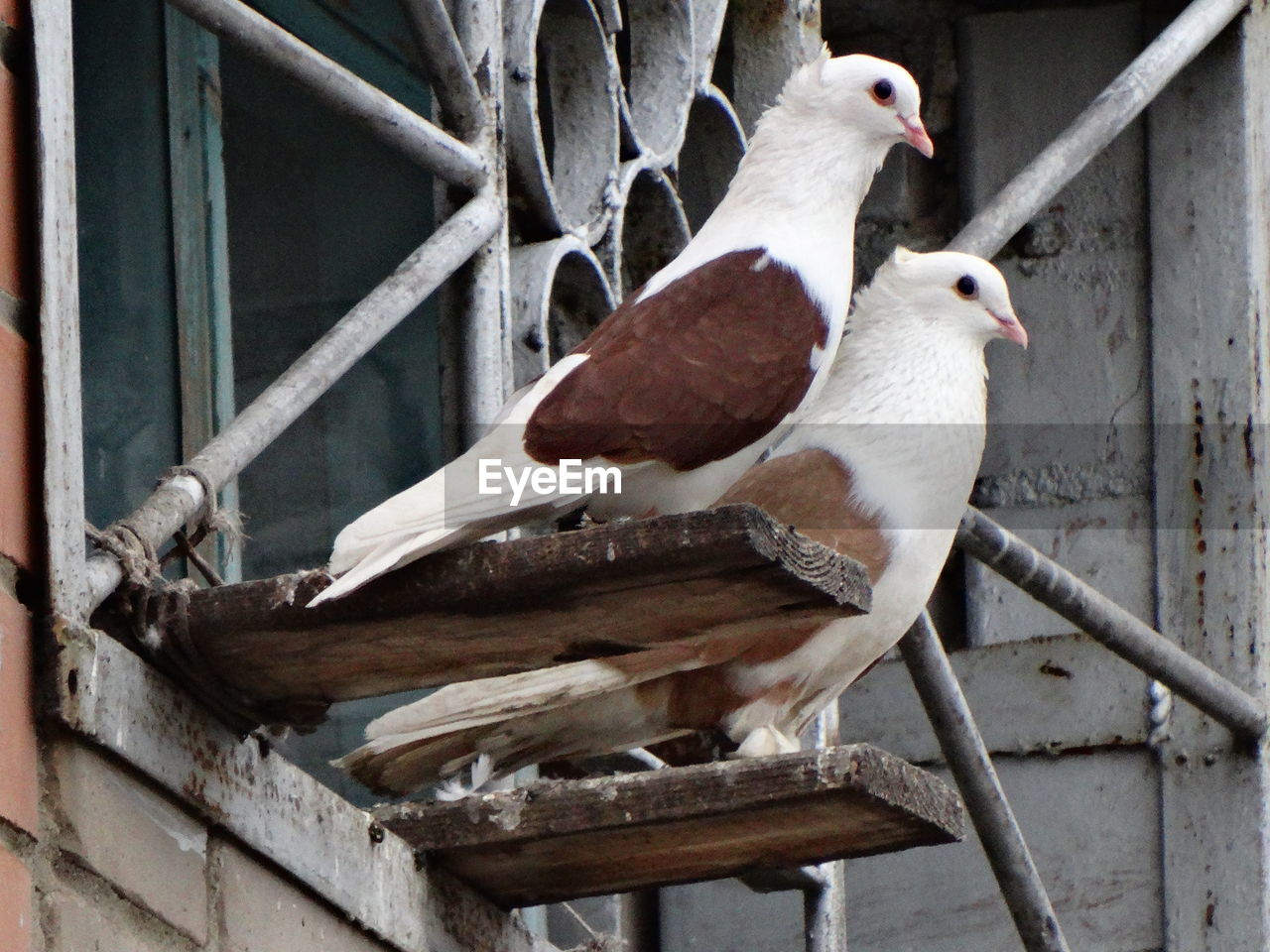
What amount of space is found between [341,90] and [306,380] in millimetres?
369

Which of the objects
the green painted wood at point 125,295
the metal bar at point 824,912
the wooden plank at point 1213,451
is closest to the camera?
the green painted wood at point 125,295

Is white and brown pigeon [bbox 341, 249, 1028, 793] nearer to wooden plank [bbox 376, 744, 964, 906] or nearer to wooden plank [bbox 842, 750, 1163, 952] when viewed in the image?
wooden plank [bbox 376, 744, 964, 906]

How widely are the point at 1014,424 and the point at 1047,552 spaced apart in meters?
0.28

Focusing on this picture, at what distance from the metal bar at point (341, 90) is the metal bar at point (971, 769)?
3.64 ft

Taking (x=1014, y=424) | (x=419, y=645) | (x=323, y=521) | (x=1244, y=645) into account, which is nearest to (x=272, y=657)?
(x=419, y=645)

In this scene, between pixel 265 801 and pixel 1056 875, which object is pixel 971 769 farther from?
pixel 265 801

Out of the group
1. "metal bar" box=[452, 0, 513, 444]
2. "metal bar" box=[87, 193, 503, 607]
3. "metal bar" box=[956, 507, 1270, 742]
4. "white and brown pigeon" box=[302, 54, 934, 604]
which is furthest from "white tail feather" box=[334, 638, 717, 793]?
"metal bar" box=[956, 507, 1270, 742]

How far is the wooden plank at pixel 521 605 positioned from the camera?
1.99 m

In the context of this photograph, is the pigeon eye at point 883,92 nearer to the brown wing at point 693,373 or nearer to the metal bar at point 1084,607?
the brown wing at point 693,373

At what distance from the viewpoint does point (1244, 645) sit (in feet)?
14.9

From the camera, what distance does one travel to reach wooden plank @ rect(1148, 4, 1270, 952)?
455 centimetres

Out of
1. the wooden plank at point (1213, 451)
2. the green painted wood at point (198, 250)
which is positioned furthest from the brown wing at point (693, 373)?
the wooden plank at point (1213, 451)

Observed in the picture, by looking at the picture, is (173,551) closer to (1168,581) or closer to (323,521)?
(323,521)

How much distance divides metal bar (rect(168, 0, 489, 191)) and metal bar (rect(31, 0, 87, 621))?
31cm
